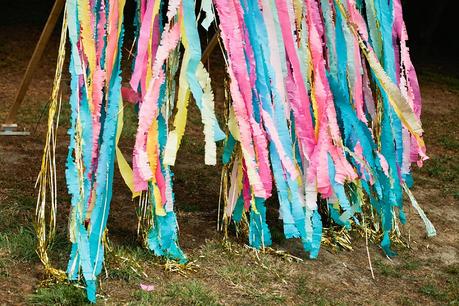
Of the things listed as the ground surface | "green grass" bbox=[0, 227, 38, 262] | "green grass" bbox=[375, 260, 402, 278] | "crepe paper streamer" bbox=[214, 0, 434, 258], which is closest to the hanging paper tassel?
the ground surface

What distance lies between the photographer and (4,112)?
5.77 m

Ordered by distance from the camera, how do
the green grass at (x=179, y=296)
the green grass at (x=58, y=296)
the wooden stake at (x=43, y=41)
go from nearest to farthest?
the green grass at (x=58, y=296), the green grass at (x=179, y=296), the wooden stake at (x=43, y=41)

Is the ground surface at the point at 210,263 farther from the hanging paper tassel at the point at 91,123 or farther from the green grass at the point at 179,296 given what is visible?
the hanging paper tassel at the point at 91,123

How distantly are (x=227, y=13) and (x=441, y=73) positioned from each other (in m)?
6.34

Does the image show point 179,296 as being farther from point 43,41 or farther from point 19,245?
point 43,41

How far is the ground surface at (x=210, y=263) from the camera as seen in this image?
9.98ft

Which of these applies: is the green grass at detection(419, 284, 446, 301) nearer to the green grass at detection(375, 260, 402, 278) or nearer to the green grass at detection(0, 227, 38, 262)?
the green grass at detection(375, 260, 402, 278)

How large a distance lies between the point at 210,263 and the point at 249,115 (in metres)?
0.65

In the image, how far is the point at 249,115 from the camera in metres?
3.17

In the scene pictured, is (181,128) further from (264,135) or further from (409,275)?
(409,275)

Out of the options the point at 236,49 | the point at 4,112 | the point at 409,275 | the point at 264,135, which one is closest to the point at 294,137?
the point at 264,135

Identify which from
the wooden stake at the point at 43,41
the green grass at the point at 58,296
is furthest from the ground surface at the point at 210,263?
the wooden stake at the point at 43,41

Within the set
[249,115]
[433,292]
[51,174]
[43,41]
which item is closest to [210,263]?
[249,115]

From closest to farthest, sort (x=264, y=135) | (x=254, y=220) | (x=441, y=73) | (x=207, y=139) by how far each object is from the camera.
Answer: (x=207, y=139), (x=264, y=135), (x=254, y=220), (x=441, y=73)
